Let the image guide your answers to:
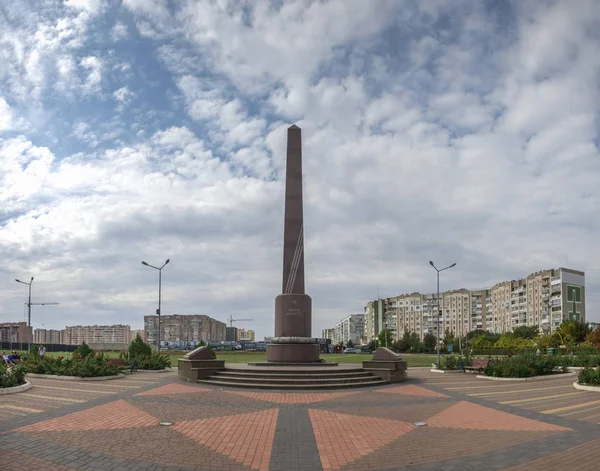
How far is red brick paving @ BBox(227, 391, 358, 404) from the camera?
14289 mm

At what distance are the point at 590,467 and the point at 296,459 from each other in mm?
4707

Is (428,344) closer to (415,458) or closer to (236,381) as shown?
(236,381)

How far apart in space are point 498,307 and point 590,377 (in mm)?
93770

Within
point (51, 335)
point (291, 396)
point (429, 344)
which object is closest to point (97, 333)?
point (51, 335)

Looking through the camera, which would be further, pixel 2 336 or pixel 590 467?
pixel 2 336

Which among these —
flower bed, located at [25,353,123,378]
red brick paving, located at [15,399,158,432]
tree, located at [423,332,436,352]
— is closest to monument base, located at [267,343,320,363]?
flower bed, located at [25,353,123,378]

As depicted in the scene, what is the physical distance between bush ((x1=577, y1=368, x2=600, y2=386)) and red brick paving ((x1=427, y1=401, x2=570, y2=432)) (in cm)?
697

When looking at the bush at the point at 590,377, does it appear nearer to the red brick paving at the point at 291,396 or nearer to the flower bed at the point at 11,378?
the red brick paving at the point at 291,396

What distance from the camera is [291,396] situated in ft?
50.4

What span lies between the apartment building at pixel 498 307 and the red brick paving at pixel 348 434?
81.6m

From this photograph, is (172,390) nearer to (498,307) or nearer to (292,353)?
(292,353)

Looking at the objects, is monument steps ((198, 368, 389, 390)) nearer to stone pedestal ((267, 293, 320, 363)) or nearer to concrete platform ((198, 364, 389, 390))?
concrete platform ((198, 364, 389, 390))

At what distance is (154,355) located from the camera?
2770cm

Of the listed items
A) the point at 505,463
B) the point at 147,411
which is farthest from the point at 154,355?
the point at 505,463
